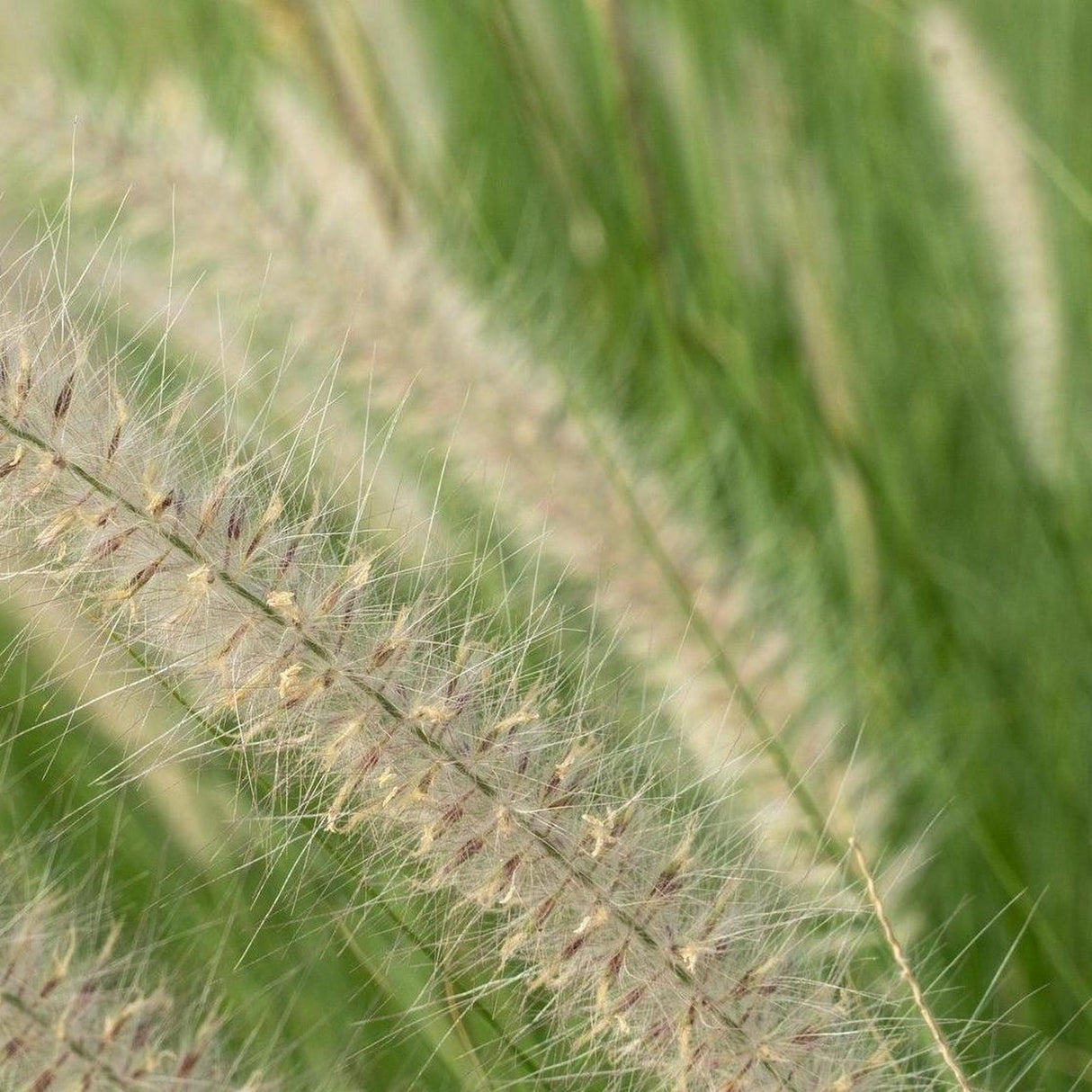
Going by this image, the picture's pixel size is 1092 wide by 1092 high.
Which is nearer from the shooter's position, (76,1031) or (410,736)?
(410,736)

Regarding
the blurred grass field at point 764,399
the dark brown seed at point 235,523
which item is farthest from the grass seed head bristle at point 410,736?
the blurred grass field at point 764,399

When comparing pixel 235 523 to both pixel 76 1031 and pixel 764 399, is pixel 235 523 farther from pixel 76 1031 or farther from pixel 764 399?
pixel 764 399

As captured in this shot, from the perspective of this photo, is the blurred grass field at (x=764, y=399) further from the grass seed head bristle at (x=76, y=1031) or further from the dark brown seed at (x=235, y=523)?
the dark brown seed at (x=235, y=523)

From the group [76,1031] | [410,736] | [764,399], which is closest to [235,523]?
[410,736]

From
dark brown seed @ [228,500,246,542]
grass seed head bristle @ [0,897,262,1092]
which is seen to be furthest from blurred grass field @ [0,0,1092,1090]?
dark brown seed @ [228,500,246,542]

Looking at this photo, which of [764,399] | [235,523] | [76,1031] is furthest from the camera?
[764,399]

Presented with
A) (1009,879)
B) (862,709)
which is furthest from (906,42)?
(1009,879)
